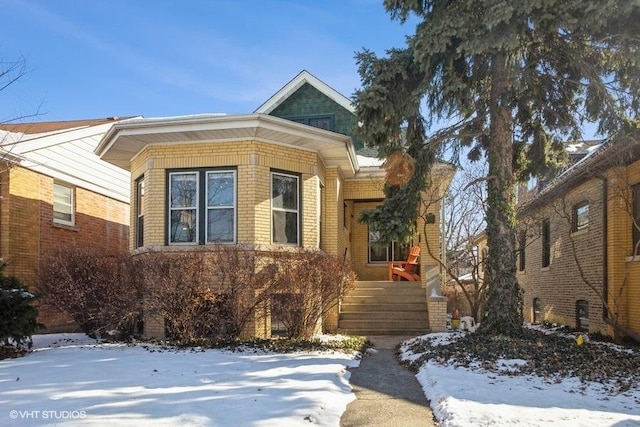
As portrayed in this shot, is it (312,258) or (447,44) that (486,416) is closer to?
(312,258)

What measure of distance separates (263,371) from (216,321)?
2.57 meters

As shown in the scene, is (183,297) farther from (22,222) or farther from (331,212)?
(22,222)

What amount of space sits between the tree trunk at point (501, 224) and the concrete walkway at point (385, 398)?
1975 mm

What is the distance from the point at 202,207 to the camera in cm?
1093

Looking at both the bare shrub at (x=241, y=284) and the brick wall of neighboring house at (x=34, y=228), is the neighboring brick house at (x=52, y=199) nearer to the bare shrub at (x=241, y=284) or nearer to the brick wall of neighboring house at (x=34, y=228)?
the brick wall of neighboring house at (x=34, y=228)

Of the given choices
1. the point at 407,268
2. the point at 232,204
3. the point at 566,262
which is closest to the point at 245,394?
the point at 232,204

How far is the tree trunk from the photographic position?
8.72 m

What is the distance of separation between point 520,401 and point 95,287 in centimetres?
754

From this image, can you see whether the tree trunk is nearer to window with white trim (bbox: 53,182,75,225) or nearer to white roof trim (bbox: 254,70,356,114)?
white roof trim (bbox: 254,70,356,114)

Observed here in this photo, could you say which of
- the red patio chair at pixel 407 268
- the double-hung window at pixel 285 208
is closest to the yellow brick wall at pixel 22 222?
the double-hung window at pixel 285 208

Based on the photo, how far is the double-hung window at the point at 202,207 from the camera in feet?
35.7

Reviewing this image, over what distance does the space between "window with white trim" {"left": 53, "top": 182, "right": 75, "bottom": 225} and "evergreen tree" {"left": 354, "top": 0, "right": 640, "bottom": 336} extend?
9103mm

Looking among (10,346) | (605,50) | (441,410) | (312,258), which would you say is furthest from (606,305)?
(10,346)

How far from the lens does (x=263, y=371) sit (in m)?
6.95
